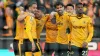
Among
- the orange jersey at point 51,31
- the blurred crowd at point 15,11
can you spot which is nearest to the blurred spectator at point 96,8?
the blurred crowd at point 15,11

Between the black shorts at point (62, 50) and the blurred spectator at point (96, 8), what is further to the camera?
the blurred spectator at point (96, 8)

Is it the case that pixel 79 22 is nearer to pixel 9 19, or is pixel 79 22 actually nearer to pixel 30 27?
pixel 30 27

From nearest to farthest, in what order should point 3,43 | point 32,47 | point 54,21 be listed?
point 32,47, point 54,21, point 3,43

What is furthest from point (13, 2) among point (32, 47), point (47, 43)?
point (32, 47)

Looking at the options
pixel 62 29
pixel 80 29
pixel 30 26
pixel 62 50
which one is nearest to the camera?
pixel 30 26

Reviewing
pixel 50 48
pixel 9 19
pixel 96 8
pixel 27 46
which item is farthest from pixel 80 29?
pixel 9 19

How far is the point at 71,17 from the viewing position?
4785 mm

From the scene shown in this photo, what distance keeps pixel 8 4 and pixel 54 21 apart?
1926 millimetres

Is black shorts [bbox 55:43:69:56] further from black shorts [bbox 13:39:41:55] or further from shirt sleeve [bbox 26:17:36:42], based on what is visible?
shirt sleeve [bbox 26:17:36:42]

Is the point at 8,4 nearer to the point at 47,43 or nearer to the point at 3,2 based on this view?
the point at 3,2

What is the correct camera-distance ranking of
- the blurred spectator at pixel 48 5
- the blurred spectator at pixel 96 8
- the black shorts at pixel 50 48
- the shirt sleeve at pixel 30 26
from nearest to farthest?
the shirt sleeve at pixel 30 26 → the black shorts at pixel 50 48 → the blurred spectator at pixel 48 5 → the blurred spectator at pixel 96 8

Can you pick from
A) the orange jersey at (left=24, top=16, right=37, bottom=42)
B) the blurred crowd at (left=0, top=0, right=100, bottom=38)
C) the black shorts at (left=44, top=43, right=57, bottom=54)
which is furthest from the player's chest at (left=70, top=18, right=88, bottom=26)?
the blurred crowd at (left=0, top=0, right=100, bottom=38)

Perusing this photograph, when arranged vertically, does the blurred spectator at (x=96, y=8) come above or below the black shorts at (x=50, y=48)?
above

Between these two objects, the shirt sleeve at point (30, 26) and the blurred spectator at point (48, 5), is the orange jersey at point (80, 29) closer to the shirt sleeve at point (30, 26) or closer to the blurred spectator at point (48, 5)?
the shirt sleeve at point (30, 26)
